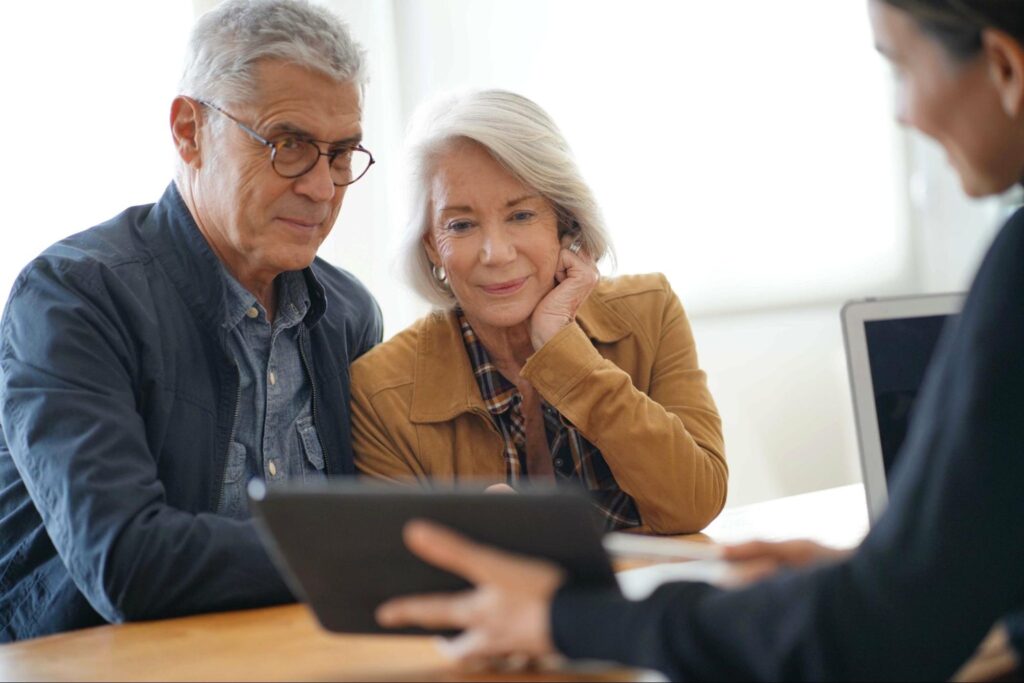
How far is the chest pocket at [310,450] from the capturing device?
2021mm

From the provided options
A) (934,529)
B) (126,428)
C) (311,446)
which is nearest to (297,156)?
(311,446)

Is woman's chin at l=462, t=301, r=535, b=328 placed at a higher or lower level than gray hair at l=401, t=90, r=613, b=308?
lower

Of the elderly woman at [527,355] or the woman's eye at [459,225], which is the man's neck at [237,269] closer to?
the elderly woman at [527,355]

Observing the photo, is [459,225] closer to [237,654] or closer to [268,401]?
[268,401]

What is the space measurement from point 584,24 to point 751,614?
318 cm

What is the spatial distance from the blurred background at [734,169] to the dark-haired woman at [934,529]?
7.77ft

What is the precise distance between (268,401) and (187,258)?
259 mm

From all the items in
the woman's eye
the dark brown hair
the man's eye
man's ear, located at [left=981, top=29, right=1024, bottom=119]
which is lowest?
the woman's eye

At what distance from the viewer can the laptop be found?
1629mm

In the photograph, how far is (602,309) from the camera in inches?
91.4

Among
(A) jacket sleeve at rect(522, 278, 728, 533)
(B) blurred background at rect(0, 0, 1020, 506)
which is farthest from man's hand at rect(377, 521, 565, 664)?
(B) blurred background at rect(0, 0, 1020, 506)

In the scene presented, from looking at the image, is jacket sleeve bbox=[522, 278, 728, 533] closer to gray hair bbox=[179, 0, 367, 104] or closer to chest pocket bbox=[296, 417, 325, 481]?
chest pocket bbox=[296, 417, 325, 481]

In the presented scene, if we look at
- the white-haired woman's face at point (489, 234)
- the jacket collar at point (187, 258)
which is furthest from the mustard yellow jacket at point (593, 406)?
the jacket collar at point (187, 258)

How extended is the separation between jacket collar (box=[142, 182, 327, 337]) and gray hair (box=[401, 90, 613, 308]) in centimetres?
46
